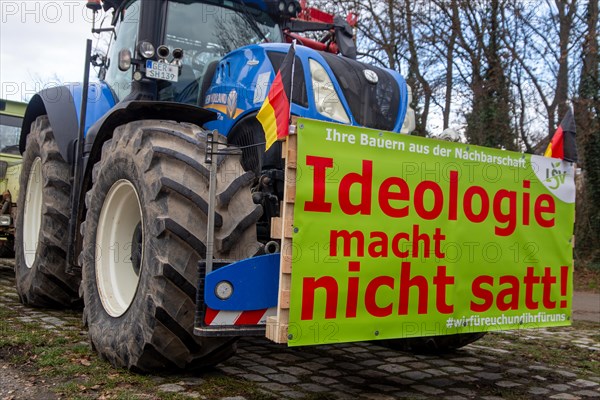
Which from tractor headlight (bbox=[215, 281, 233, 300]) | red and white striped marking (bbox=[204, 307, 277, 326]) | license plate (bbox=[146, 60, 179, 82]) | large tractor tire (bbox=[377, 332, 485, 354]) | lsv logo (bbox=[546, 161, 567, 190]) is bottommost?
large tractor tire (bbox=[377, 332, 485, 354])

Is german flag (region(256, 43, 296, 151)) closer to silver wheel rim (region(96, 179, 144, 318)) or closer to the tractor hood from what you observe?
the tractor hood

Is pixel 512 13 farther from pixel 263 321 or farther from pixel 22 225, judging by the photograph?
pixel 263 321

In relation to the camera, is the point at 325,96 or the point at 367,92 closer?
the point at 325,96

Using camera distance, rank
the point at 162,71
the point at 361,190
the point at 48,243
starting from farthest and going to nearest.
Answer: the point at 48,243, the point at 162,71, the point at 361,190

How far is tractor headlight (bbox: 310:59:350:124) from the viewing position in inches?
172

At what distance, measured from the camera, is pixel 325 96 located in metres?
4.41

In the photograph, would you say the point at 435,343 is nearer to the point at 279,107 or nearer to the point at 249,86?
the point at 249,86

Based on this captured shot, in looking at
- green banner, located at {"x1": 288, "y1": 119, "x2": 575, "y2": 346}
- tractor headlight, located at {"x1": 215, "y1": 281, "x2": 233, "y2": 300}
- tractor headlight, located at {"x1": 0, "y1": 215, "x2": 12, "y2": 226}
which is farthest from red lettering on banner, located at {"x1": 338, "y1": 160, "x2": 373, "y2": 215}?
tractor headlight, located at {"x1": 0, "y1": 215, "x2": 12, "y2": 226}

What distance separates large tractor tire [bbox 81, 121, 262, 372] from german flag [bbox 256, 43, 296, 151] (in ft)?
1.42

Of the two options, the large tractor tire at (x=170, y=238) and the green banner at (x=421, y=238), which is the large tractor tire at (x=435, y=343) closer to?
the green banner at (x=421, y=238)

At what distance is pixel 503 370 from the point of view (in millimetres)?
4836

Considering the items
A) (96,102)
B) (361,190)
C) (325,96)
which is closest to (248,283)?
(361,190)

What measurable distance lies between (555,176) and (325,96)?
166 cm

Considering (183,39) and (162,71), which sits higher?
(183,39)
